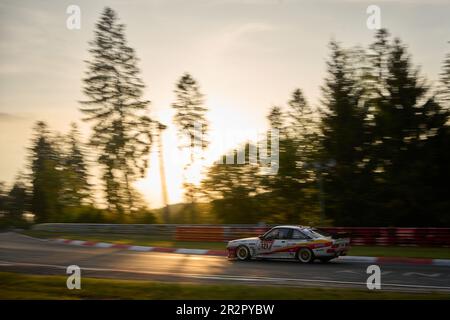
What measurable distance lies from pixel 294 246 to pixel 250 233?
24.0 feet

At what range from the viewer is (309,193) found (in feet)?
124

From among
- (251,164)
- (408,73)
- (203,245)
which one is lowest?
(203,245)

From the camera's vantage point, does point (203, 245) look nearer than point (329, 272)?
No

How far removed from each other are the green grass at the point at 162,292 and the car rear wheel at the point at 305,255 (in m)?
6.76

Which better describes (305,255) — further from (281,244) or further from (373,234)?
(373,234)

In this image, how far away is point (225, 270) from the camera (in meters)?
15.7

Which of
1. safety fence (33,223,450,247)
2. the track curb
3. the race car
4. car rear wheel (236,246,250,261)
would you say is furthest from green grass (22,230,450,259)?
car rear wheel (236,246,250,261)

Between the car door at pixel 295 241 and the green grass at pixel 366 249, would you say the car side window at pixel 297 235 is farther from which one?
the green grass at pixel 366 249

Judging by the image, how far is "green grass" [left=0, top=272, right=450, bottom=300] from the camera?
9.71 meters

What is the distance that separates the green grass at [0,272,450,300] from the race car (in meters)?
6.53

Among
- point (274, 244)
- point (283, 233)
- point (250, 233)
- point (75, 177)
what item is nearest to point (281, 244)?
point (274, 244)
